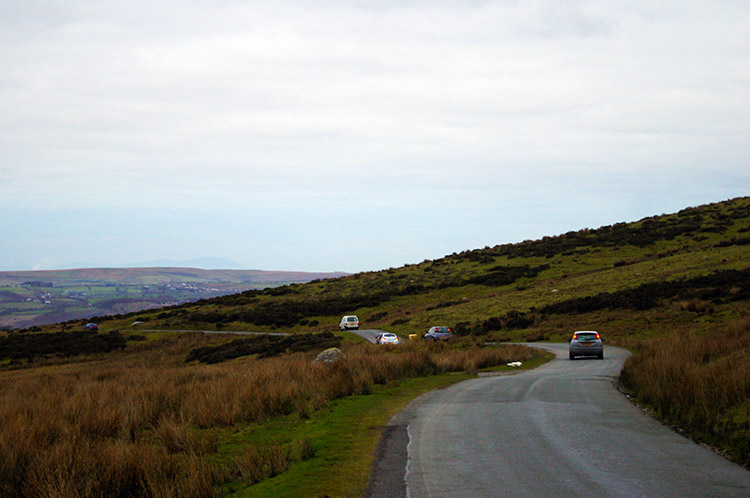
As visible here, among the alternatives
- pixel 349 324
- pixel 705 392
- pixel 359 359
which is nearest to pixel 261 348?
pixel 349 324

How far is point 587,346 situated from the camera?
104 ft

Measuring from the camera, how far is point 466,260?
9812 centimetres

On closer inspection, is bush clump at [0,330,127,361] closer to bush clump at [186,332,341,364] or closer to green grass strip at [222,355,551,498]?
bush clump at [186,332,341,364]

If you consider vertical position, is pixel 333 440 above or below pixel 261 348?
above

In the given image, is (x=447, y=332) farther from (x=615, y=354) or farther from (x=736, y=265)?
(x=736, y=265)

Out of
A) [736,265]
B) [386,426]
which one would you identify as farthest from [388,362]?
[736,265]

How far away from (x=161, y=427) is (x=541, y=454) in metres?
7.01

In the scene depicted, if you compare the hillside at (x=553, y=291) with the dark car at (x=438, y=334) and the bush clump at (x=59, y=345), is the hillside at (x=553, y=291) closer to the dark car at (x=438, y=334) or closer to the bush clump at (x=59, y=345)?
the dark car at (x=438, y=334)

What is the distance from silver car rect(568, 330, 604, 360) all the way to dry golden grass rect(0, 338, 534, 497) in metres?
10.3

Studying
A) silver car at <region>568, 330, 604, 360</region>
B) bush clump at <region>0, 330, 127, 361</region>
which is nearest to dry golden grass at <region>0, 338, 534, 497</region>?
silver car at <region>568, 330, 604, 360</region>

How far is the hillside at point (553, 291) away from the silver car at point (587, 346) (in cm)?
816

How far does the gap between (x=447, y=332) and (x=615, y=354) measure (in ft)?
43.7

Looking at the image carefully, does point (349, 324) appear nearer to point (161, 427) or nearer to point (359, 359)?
point (359, 359)

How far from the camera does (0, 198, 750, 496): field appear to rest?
9.38m
